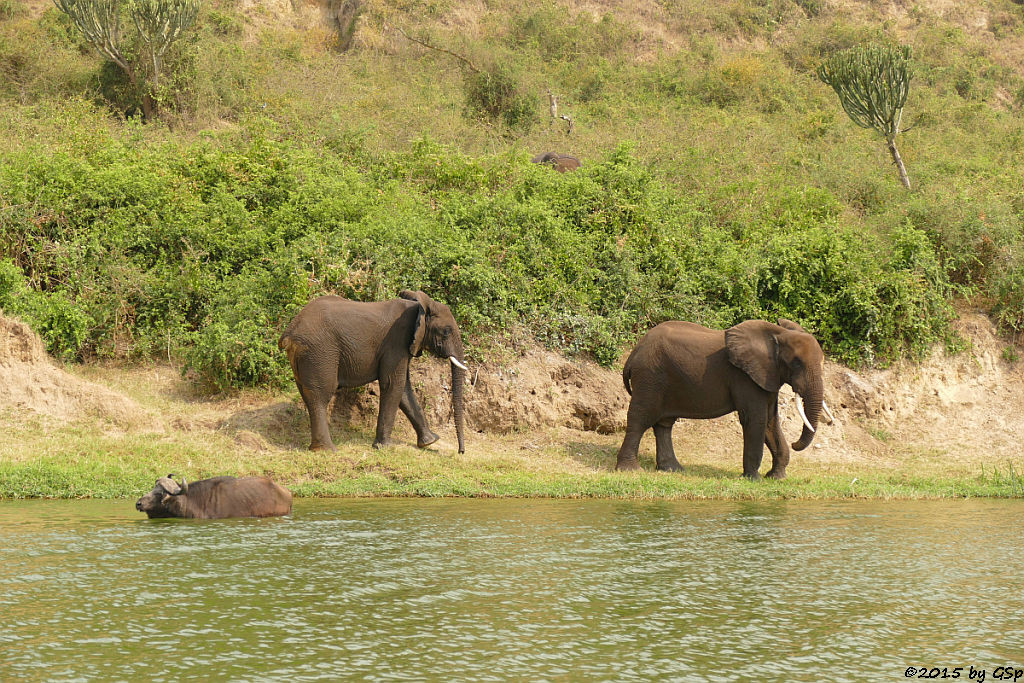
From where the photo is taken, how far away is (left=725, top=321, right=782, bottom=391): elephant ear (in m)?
15.0

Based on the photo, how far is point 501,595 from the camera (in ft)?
28.3

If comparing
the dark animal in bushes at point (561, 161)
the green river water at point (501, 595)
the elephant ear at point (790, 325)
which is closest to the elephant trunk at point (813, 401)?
the elephant ear at point (790, 325)

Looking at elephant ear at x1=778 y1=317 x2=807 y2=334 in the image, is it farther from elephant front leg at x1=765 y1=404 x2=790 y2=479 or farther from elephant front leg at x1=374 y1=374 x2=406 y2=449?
elephant front leg at x1=374 y1=374 x2=406 y2=449

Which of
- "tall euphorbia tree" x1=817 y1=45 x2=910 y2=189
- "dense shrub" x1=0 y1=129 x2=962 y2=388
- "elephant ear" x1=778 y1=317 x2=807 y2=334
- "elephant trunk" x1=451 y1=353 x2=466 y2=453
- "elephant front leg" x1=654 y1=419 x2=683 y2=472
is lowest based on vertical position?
"elephant front leg" x1=654 y1=419 x2=683 y2=472

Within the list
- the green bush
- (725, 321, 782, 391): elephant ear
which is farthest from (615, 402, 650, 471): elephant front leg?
the green bush

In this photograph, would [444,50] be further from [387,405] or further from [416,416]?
[387,405]

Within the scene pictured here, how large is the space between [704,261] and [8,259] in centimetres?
1156

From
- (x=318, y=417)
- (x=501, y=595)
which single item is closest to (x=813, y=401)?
(x=318, y=417)

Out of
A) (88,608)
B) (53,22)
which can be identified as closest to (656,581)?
(88,608)

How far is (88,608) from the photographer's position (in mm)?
7992

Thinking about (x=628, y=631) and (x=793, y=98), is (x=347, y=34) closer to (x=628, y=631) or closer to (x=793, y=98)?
(x=793, y=98)

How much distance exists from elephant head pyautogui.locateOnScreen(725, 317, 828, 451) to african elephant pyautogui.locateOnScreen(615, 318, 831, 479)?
0.04 ft

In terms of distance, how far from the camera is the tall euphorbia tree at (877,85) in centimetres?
→ 2759

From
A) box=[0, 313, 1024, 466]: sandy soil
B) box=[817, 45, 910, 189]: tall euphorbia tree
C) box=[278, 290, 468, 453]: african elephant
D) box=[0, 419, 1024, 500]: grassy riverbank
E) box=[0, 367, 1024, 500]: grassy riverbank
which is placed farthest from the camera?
box=[817, 45, 910, 189]: tall euphorbia tree
